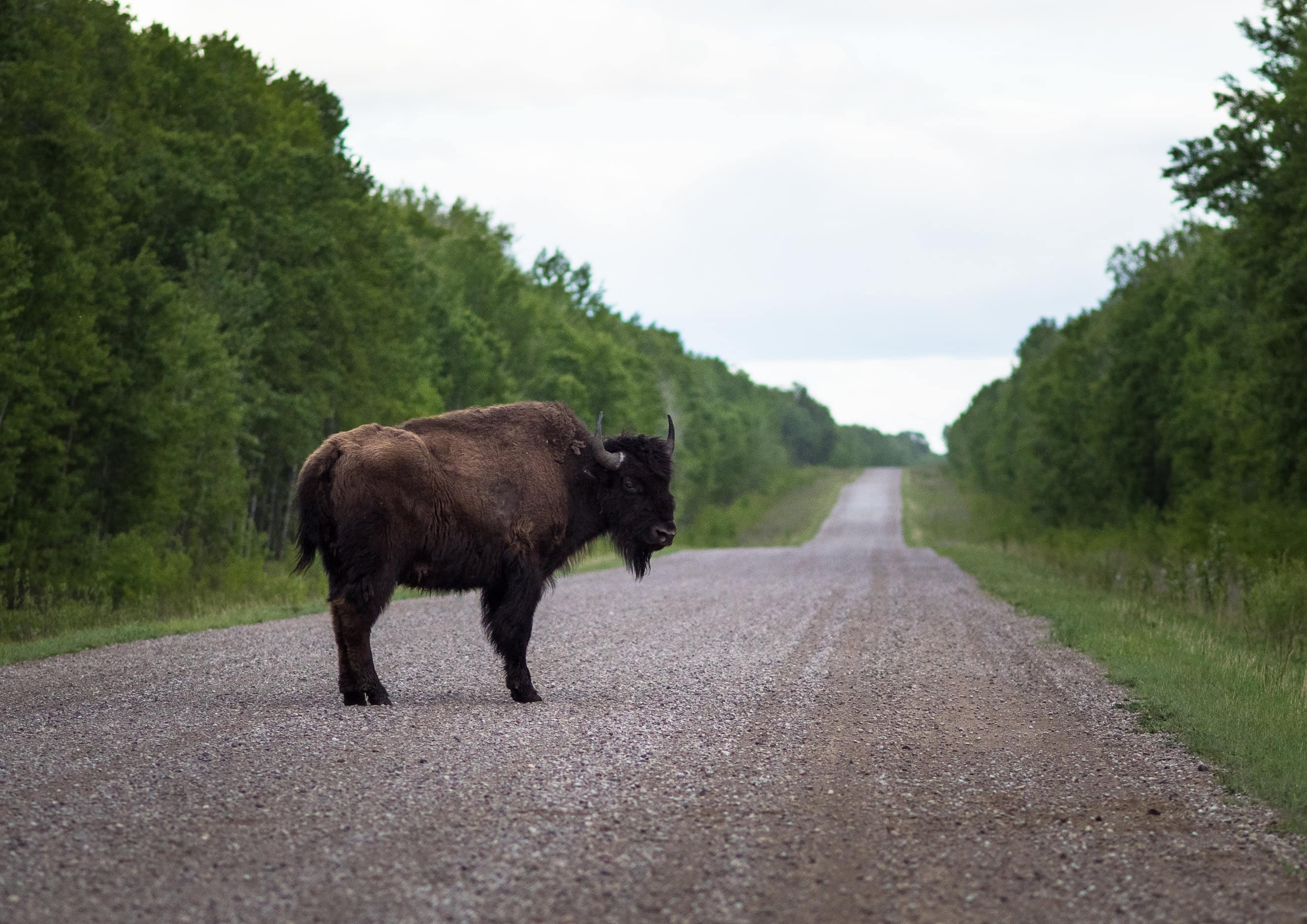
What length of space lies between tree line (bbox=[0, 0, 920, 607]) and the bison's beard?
12.4 metres

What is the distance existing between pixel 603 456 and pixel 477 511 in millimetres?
1190

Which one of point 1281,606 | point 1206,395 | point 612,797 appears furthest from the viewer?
point 1206,395

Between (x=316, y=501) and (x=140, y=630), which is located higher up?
(x=316, y=501)

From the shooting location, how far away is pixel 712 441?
87938 mm

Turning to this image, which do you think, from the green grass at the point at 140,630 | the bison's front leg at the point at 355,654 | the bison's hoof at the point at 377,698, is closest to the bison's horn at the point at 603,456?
the bison's front leg at the point at 355,654

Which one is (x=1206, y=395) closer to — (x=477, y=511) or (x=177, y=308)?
A: (x=177, y=308)

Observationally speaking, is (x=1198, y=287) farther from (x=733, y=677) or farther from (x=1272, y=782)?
(x=1272, y=782)

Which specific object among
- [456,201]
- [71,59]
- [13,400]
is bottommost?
[13,400]

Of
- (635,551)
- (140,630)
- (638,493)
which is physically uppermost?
(638,493)

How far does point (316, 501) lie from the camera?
9.64 meters

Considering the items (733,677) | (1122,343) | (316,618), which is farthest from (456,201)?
(733,677)

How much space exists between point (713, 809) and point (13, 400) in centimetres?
1841

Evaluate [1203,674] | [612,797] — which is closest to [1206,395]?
[1203,674]

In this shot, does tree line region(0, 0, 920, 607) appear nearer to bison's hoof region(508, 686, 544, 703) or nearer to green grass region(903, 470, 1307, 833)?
bison's hoof region(508, 686, 544, 703)
